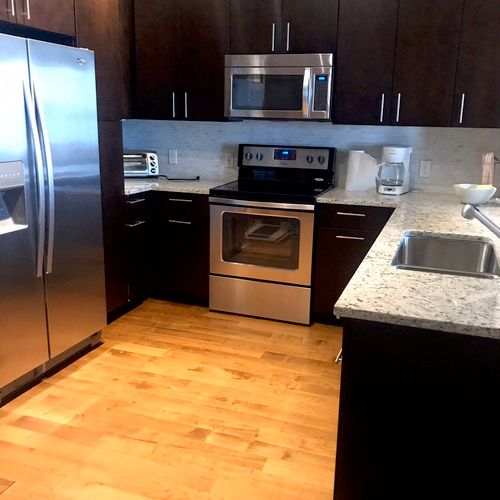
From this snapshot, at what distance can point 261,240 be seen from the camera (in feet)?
11.9

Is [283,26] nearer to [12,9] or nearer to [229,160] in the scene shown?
[229,160]

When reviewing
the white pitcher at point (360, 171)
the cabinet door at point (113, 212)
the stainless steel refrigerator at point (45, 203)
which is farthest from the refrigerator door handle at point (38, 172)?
the white pitcher at point (360, 171)

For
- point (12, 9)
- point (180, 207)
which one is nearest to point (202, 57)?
point (180, 207)

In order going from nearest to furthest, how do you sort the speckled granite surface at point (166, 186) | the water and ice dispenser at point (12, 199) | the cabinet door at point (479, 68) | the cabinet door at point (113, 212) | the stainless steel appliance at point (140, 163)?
the water and ice dispenser at point (12, 199)
the cabinet door at point (479, 68)
the cabinet door at point (113, 212)
the speckled granite surface at point (166, 186)
the stainless steel appliance at point (140, 163)

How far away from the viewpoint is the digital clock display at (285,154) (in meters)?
3.86

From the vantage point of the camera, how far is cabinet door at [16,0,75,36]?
2.58 m

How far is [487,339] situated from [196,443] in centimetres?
143

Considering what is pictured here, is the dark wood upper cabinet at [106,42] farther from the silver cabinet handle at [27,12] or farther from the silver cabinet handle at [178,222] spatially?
the silver cabinet handle at [178,222]

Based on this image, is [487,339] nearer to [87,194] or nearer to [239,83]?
[87,194]

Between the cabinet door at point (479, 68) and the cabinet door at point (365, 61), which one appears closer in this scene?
the cabinet door at point (479, 68)

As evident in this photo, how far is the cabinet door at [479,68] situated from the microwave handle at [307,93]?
2.84ft

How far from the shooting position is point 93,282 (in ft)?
10.3

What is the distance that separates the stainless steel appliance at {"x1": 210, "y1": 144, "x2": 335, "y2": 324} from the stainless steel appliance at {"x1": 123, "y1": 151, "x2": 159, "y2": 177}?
683 mm

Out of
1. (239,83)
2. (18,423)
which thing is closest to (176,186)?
(239,83)
